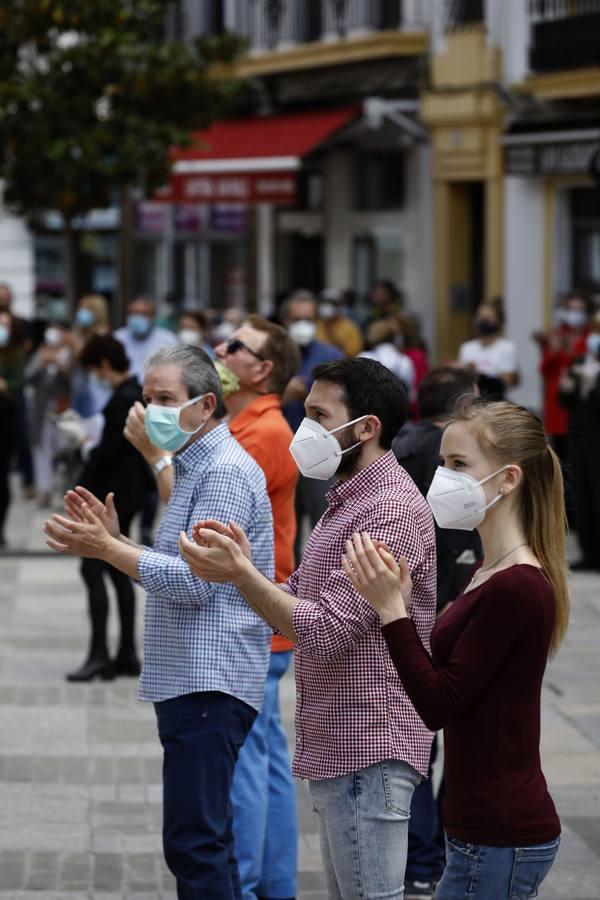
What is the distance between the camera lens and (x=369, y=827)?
4457 mm

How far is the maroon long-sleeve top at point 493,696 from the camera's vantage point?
3.98 m

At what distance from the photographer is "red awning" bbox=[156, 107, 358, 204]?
24.2m

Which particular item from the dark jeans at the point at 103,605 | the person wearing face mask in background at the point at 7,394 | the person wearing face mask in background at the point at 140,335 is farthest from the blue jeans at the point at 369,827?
the person wearing face mask in background at the point at 140,335

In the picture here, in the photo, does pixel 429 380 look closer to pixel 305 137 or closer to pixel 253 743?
pixel 253 743

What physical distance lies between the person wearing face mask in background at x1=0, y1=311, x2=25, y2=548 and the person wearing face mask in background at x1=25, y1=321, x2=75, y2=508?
637mm

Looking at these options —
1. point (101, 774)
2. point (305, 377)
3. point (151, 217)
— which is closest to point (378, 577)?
point (101, 774)

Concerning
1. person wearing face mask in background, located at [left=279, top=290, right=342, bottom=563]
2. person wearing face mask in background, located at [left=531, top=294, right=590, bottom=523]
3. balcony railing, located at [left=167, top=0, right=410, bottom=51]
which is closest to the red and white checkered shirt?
person wearing face mask in background, located at [left=279, top=290, right=342, bottom=563]

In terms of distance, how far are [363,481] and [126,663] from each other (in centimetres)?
592

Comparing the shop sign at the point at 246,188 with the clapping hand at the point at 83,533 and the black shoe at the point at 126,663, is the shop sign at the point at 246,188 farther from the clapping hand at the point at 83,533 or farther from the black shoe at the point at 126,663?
the clapping hand at the point at 83,533

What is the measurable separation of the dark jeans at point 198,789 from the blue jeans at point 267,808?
24.6 inches

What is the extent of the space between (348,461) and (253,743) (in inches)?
64.3

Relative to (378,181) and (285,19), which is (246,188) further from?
(285,19)

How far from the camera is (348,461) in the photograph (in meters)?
4.57

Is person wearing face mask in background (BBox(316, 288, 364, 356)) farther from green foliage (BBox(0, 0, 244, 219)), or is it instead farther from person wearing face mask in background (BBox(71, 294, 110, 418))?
green foliage (BBox(0, 0, 244, 219))
